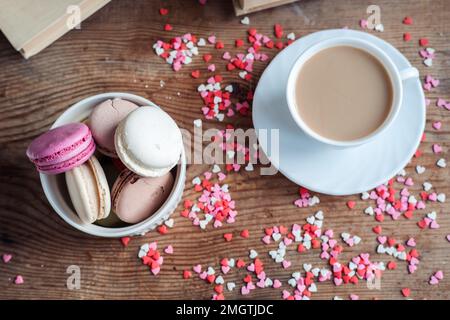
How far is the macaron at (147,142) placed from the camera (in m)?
0.77

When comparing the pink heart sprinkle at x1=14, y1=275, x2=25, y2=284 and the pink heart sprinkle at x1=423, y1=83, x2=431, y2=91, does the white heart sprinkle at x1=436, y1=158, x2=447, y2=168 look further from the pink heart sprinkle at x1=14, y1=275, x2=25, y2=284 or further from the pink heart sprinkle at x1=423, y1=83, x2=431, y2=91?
the pink heart sprinkle at x1=14, y1=275, x2=25, y2=284

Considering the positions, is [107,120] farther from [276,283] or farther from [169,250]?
[276,283]

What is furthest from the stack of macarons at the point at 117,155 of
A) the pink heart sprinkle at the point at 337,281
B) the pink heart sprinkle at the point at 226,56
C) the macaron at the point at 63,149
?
the pink heart sprinkle at the point at 337,281

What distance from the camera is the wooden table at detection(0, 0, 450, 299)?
3.11 ft

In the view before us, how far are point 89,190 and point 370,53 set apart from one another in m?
0.46

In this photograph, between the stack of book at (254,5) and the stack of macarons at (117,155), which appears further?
the stack of book at (254,5)

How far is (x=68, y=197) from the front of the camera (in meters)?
0.86

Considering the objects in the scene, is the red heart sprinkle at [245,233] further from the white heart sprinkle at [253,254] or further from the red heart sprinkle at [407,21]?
the red heart sprinkle at [407,21]

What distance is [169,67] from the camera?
99 centimetres

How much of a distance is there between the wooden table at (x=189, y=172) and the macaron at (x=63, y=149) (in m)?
0.19

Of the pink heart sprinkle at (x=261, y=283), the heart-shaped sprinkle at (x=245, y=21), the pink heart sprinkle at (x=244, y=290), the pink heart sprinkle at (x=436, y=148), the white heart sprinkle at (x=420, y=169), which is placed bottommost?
the pink heart sprinkle at (x=244, y=290)

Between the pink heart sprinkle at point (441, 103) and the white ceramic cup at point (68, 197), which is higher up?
the pink heart sprinkle at point (441, 103)

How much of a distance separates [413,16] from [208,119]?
0.39 m

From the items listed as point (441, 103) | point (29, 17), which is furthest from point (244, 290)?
point (29, 17)
